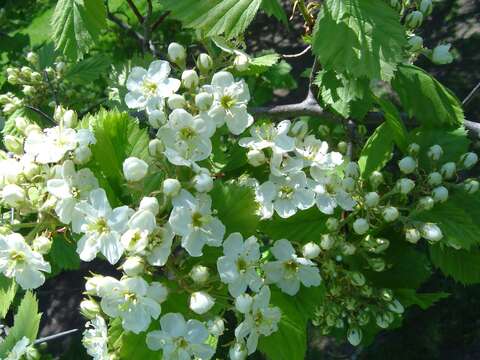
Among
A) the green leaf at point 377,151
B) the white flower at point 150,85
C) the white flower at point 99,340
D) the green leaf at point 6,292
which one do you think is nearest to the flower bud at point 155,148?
the white flower at point 150,85

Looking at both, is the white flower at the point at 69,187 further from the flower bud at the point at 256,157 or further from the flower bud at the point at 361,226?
the flower bud at the point at 361,226

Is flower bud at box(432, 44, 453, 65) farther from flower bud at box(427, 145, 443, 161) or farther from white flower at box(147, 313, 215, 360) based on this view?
white flower at box(147, 313, 215, 360)

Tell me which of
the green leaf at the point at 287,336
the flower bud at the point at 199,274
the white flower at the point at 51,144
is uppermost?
the white flower at the point at 51,144

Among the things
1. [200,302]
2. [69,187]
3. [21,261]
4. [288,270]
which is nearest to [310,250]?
[288,270]

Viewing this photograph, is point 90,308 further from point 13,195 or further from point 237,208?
point 237,208

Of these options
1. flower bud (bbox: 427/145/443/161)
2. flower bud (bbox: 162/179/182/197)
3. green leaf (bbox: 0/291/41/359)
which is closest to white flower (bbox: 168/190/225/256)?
flower bud (bbox: 162/179/182/197)

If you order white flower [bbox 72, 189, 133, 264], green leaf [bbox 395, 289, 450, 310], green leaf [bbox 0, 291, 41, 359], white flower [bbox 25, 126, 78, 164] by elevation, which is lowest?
green leaf [bbox 395, 289, 450, 310]

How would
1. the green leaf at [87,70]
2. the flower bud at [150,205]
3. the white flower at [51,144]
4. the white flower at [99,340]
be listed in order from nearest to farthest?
the flower bud at [150,205] < the white flower at [51,144] < the white flower at [99,340] < the green leaf at [87,70]
